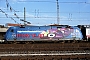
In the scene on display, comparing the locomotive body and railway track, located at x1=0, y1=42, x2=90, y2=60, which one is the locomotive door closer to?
the locomotive body

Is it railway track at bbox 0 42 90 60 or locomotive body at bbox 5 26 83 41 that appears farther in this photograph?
locomotive body at bbox 5 26 83 41

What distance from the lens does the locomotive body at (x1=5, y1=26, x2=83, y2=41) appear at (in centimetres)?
2989

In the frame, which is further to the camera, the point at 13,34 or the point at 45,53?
the point at 13,34

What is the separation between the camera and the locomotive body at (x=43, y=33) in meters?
29.9

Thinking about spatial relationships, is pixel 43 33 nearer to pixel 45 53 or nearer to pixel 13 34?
pixel 13 34

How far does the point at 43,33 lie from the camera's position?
30.0 meters

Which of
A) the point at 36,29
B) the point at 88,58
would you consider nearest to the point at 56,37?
the point at 36,29

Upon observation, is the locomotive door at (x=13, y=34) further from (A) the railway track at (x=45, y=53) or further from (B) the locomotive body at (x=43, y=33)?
(A) the railway track at (x=45, y=53)

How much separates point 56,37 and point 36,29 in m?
3.29

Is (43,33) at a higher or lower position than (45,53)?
higher

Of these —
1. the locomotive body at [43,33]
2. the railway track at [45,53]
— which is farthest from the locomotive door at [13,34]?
the railway track at [45,53]

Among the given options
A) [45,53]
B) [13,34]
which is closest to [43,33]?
[13,34]

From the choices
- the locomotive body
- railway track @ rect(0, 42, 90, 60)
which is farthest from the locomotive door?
railway track @ rect(0, 42, 90, 60)

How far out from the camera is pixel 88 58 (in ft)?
45.1
